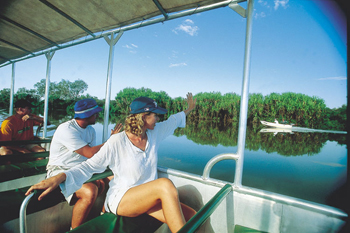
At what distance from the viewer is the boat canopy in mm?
1732

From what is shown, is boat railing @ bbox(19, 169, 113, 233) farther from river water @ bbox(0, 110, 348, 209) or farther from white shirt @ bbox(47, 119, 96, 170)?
river water @ bbox(0, 110, 348, 209)

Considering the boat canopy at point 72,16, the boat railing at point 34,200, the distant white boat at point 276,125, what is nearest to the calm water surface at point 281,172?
the boat canopy at point 72,16

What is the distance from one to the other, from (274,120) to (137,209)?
96.6 ft

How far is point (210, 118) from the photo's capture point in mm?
30281

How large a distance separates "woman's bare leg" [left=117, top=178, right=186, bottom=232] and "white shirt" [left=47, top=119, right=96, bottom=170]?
736mm

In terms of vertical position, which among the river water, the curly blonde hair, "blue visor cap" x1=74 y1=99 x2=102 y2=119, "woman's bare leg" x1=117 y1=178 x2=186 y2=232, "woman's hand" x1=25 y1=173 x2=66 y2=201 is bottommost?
the river water

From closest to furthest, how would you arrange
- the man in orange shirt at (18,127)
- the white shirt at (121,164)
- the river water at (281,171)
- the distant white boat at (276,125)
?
1. the white shirt at (121,164)
2. the man in orange shirt at (18,127)
3. the river water at (281,171)
4. the distant white boat at (276,125)

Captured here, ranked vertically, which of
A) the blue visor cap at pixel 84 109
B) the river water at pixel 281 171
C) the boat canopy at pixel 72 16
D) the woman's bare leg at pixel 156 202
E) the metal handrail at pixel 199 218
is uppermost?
the boat canopy at pixel 72 16

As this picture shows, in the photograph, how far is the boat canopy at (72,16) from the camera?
1732mm

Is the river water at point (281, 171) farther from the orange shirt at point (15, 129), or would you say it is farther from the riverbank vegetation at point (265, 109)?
the riverbank vegetation at point (265, 109)

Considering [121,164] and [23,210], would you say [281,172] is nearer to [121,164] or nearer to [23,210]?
[121,164]

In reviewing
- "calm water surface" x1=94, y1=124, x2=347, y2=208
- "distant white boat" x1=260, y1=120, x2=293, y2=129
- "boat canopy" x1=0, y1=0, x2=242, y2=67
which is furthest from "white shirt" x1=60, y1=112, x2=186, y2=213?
"distant white boat" x1=260, y1=120, x2=293, y2=129

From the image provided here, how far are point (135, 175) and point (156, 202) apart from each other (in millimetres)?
259

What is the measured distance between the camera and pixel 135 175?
52.5 inches
